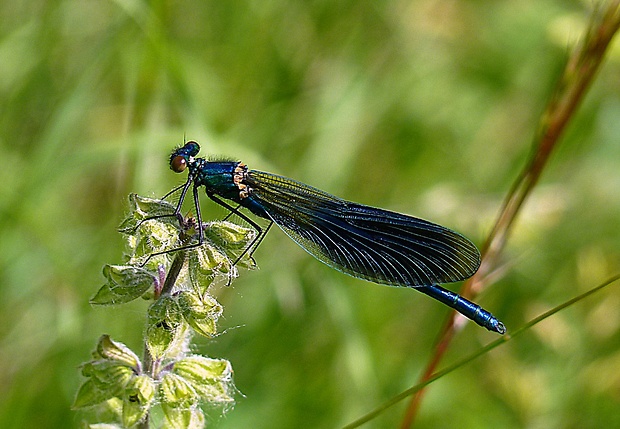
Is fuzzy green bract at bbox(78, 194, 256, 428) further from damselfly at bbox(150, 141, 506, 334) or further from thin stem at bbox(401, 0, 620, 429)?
thin stem at bbox(401, 0, 620, 429)

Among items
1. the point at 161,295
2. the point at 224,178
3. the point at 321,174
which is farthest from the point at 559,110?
the point at 321,174

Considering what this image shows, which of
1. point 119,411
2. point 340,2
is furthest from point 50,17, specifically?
point 119,411

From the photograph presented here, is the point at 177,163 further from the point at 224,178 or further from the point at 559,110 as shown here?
the point at 559,110

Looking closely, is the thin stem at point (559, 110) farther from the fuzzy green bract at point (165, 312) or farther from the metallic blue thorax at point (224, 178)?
the fuzzy green bract at point (165, 312)

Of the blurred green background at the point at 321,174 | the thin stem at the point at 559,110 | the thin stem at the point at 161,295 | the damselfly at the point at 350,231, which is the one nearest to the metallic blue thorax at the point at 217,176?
the damselfly at the point at 350,231

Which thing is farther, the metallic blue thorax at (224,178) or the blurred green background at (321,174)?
the blurred green background at (321,174)

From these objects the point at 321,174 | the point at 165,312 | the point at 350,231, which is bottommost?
the point at 165,312
